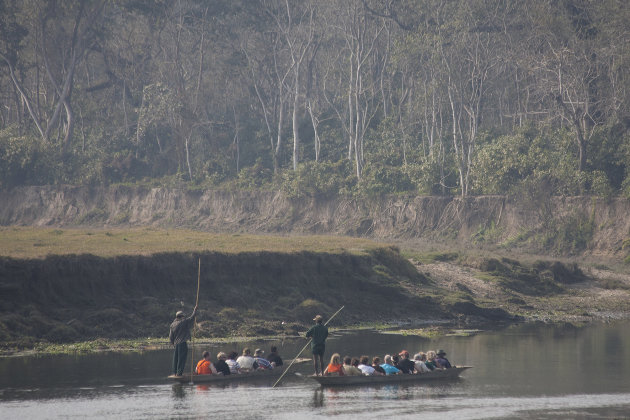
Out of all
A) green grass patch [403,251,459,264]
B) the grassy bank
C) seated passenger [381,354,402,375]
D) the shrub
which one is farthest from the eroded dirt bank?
the shrub

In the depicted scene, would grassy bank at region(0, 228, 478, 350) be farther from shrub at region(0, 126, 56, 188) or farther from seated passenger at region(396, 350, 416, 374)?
shrub at region(0, 126, 56, 188)

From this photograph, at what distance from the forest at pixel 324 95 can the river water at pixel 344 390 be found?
31.1 metres

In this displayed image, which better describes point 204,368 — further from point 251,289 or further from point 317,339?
point 251,289

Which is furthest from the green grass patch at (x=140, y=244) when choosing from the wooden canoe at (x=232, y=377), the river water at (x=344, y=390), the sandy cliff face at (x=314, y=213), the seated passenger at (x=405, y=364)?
the sandy cliff face at (x=314, y=213)

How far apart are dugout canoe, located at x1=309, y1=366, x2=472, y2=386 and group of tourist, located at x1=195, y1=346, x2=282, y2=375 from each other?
4.92ft

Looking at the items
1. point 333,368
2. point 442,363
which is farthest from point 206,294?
point 442,363

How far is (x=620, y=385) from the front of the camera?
82.3 ft

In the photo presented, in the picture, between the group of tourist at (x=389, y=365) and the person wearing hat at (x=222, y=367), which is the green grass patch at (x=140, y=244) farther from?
the group of tourist at (x=389, y=365)

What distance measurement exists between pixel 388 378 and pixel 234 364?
467 cm

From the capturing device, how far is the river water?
70.6 feet

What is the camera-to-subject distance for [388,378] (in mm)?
26062

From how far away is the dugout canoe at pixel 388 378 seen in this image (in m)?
25.1

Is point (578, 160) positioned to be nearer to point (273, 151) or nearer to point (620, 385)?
point (273, 151)

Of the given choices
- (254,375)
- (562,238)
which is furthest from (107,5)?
(254,375)
